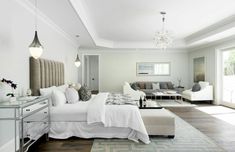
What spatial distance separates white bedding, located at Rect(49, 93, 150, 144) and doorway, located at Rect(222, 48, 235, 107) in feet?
17.1

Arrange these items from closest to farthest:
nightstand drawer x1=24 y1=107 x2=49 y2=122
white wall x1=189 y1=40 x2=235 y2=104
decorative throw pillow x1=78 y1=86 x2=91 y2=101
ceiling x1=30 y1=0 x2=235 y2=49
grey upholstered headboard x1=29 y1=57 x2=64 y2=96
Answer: nightstand drawer x1=24 y1=107 x2=49 y2=122, grey upholstered headboard x1=29 y1=57 x2=64 y2=96, ceiling x1=30 y1=0 x2=235 y2=49, decorative throw pillow x1=78 y1=86 x2=91 y2=101, white wall x1=189 y1=40 x2=235 y2=104

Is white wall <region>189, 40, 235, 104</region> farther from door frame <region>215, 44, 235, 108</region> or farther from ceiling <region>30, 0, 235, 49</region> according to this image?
ceiling <region>30, 0, 235, 49</region>

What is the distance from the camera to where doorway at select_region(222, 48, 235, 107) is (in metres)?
7.37

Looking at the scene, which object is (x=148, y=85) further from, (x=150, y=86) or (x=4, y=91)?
(x=4, y=91)

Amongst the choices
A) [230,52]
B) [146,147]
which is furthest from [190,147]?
[230,52]

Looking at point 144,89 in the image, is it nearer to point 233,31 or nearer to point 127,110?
point 233,31

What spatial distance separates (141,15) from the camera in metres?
5.36

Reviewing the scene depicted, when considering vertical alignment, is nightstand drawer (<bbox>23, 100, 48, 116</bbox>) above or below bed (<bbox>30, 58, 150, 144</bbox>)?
above

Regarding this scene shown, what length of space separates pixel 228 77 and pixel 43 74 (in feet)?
21.8

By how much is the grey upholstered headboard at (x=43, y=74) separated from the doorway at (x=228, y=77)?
6093 millimetres

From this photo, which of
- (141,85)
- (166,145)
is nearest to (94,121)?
(166,145)

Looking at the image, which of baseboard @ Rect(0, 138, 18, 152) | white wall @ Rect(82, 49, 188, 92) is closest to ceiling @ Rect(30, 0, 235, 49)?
baseboard @ Rect(0, 138, 18, 152)

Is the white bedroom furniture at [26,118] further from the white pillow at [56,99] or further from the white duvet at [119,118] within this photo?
the white duvet at [119,118]

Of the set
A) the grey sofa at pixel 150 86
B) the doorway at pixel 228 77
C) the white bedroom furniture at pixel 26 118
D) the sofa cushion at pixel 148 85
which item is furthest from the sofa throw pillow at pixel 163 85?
the white bedroom furniture at pixel 26 118
